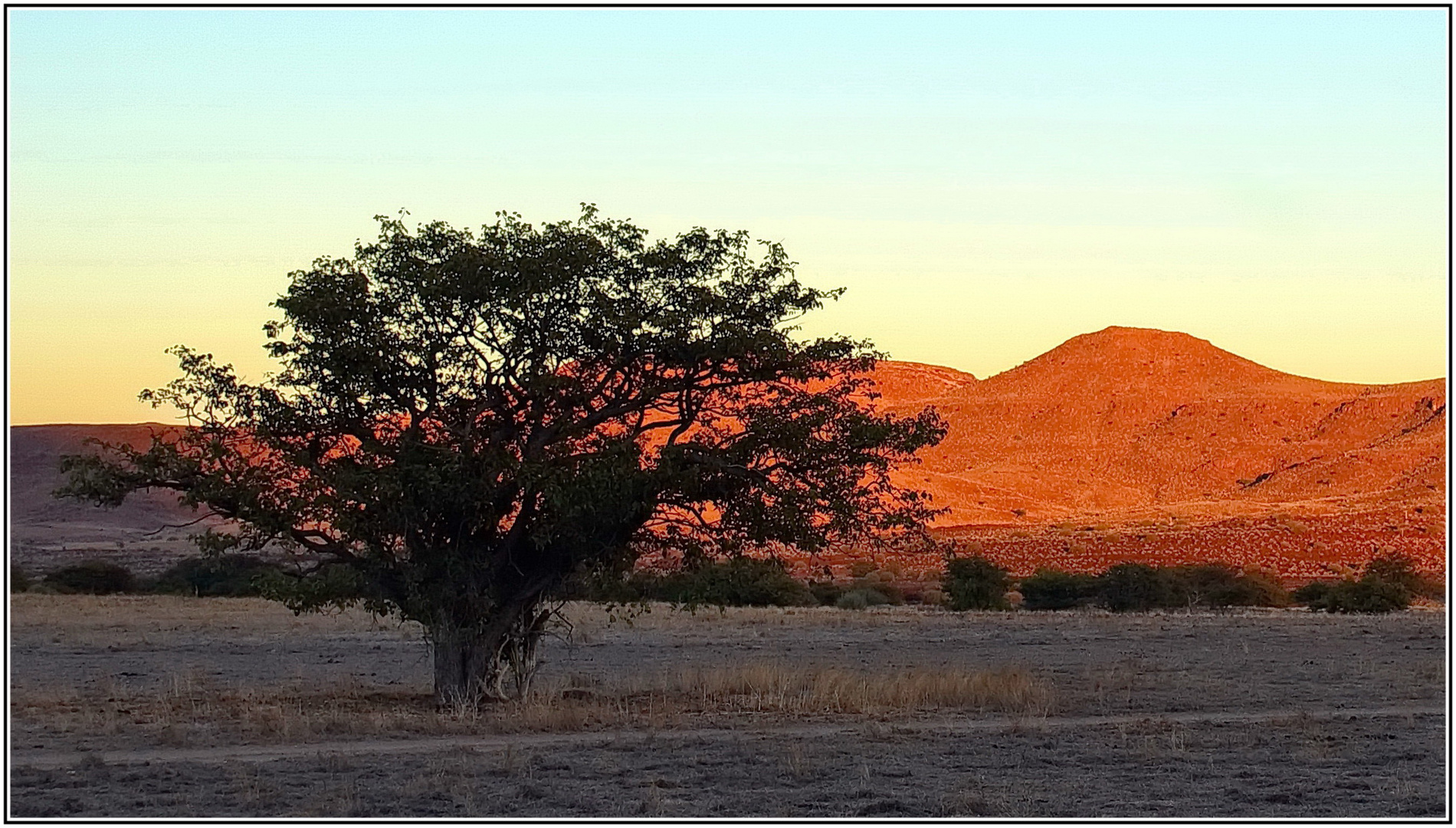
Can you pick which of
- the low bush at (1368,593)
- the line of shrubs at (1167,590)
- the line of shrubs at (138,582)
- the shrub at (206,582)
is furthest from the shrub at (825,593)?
the line of shrubs at (138,582)

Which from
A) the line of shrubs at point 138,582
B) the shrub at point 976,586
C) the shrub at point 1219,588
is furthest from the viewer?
the line of shrubs at point 138,582

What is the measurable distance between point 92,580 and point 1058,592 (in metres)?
38.2

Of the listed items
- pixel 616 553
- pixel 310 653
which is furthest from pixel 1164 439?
pixel 616 553

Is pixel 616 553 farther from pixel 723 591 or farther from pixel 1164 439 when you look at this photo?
pixel 1164 439

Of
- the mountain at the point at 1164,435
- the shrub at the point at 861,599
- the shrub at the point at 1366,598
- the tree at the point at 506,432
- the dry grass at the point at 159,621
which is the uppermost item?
the mountain at the point at 1164,435

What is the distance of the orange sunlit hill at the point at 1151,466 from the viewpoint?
290 ft

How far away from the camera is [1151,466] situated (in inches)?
5221

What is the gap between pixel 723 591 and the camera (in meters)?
25.6

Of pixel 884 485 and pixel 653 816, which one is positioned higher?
pixel 884 485

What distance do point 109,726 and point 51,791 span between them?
16.8 ft

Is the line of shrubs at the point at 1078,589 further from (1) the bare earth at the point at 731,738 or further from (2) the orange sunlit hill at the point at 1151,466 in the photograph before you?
(1) the bare earth at the point at 731,738

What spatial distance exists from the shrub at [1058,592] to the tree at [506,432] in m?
38.3

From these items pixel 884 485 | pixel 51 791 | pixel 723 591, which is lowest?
pixel 51 791

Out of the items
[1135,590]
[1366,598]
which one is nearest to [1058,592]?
[1135,590]
